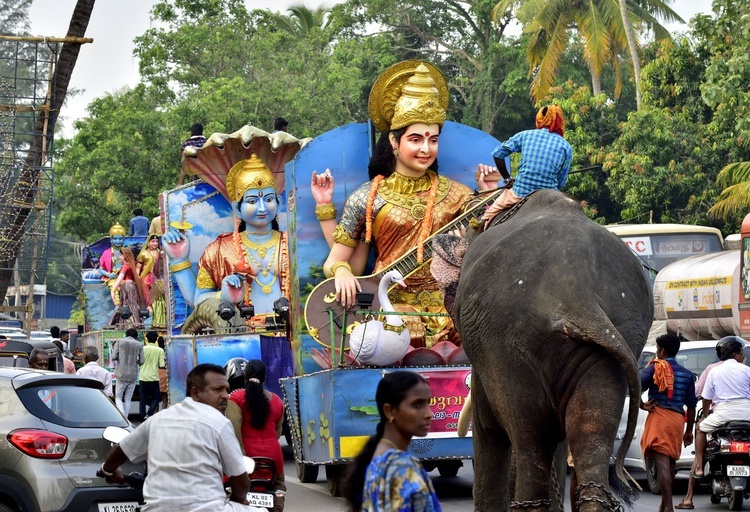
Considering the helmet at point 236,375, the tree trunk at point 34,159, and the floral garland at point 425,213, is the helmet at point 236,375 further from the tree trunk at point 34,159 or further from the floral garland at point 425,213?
the tree trunk at point 34,159

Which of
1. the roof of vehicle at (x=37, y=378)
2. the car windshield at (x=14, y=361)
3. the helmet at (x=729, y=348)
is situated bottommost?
the roof of vehicle at (x=37, y=378)

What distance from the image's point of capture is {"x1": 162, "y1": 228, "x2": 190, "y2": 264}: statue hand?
17516 millimetres

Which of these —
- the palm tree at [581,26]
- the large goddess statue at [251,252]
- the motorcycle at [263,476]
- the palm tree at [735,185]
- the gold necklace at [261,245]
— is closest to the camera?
the motorcycle at [263,476]

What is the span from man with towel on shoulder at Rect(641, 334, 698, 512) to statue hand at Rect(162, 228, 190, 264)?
25.8ft

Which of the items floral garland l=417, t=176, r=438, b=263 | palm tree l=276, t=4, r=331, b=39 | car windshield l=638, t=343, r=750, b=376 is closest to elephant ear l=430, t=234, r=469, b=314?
floral garland l=417, t=176, r=438, b=263

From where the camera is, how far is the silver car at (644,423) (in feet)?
43.8

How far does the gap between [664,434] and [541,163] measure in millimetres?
4098

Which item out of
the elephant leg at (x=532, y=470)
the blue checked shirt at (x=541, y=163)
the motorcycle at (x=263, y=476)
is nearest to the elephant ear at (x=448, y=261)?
the blue checked shirt at (x=541, y=163)

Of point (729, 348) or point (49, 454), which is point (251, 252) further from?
point (49, 454)

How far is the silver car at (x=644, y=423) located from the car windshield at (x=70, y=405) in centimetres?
574

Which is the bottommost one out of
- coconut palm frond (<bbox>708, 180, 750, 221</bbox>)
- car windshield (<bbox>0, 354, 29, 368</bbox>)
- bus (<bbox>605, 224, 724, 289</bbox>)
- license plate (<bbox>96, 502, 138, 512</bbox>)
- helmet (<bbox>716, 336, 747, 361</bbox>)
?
license plate (<bbox>96, 502, 138, 512</bbox>)

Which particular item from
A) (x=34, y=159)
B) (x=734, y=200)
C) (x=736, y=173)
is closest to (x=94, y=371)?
(x=34, y=159)

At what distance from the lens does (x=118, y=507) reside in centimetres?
869

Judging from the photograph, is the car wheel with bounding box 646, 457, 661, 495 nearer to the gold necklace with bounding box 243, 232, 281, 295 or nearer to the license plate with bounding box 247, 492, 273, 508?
the gold necklace with bounding box 243, 232, 281, 295
